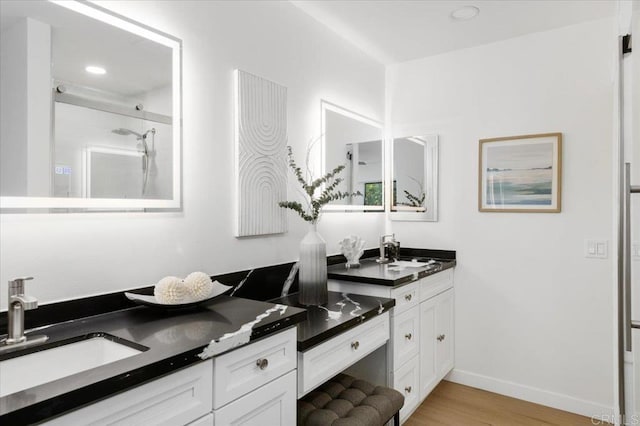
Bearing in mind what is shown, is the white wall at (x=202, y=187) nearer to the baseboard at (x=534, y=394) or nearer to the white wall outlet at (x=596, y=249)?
the baseboard at (x=534, y=394)

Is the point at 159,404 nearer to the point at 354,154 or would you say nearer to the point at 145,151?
the point at 145,151

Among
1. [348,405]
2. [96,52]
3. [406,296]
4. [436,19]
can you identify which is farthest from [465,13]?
[348,405]

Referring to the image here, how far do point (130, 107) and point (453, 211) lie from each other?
2451mm

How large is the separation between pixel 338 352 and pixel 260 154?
110cm

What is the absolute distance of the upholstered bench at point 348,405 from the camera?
1542mm

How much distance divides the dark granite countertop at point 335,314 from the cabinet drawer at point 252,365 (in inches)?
3.3

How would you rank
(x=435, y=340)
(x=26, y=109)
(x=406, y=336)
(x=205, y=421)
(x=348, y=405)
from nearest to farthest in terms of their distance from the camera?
(x=205, y=421)
(x=26, y=109)
(x=348, y=405)
(x=406, y=336)
(x=435, y=340)

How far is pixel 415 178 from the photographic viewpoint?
3271 millimetres

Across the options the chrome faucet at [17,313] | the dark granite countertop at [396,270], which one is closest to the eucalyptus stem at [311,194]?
the dark granite countertop at [396,270]

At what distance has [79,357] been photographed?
119cm

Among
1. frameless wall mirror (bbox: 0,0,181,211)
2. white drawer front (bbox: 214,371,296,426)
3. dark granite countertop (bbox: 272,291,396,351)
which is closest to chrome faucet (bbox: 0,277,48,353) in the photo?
frameless wall mirror (bbox: 0,0,181,211)

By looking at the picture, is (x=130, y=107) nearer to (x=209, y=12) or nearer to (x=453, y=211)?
(x=209, y=12)

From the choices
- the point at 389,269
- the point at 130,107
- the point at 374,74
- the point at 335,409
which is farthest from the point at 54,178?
the point at 374,74

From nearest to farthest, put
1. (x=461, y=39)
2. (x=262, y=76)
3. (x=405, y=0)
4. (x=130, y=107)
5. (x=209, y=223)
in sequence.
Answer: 1. (x=130, y=107)
2. (x=209, y=223)
3. (x=262, y=76)
4. (x=405, y=0)
5. (x=461, y=39)
